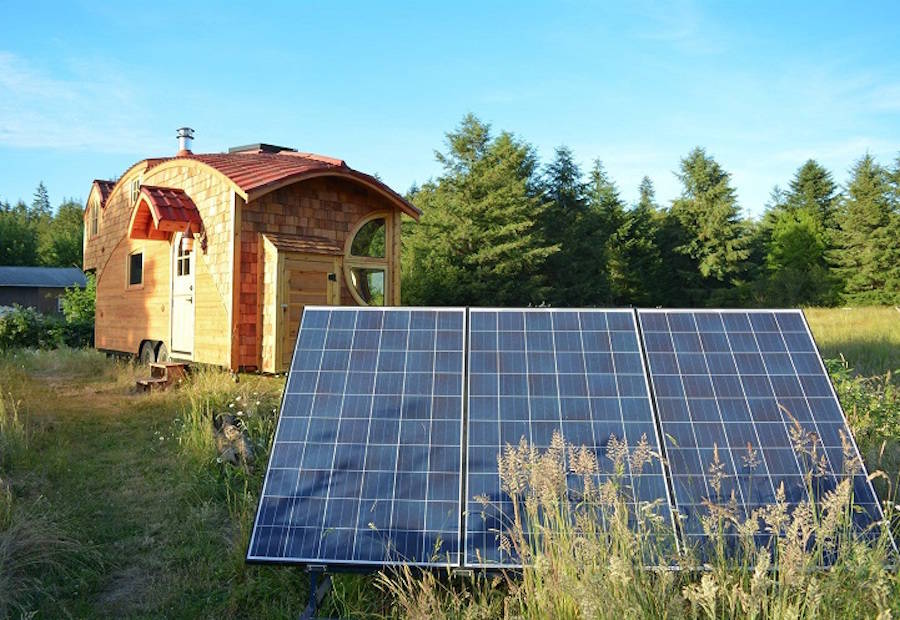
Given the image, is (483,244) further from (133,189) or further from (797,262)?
(797,262)

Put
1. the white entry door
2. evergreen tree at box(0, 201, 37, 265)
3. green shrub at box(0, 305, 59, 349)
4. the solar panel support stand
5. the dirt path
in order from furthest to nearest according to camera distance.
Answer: evergreen tree at box(0, 201, 37, 265)
green shrub at box(0, 305, 59, 349)
the white entry door
the dirt path
the solar panel support stand

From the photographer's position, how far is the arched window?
1336 cm

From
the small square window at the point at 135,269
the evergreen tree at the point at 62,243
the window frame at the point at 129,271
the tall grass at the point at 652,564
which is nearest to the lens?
the tall grass at the point at 652,564

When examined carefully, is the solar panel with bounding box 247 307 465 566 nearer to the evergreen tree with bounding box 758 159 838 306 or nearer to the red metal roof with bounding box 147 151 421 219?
the red metal roof with bounding box 147 151 421 219

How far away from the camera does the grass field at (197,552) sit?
274 centimetres

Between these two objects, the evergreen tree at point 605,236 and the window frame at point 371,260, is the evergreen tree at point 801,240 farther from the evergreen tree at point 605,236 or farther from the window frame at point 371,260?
the window frame at point 371,260

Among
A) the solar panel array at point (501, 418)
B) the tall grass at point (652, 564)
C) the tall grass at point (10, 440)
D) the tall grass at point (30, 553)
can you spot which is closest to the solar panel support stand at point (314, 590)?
the solar panel array at point (501, 418)

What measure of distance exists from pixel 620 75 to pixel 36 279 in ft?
165

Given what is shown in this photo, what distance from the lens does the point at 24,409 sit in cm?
905

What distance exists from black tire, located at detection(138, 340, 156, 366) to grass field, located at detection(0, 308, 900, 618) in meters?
5.48

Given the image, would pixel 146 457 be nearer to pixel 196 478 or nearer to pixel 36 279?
pixel 196 478

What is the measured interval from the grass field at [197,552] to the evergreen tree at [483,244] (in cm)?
2578

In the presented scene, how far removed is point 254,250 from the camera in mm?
12211

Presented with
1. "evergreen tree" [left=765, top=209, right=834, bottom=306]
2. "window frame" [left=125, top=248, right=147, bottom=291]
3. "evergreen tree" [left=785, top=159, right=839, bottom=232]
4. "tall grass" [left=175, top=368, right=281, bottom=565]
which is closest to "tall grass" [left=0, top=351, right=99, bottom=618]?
"tall grass" [left=175, top=368, right=281, bottom=565]
